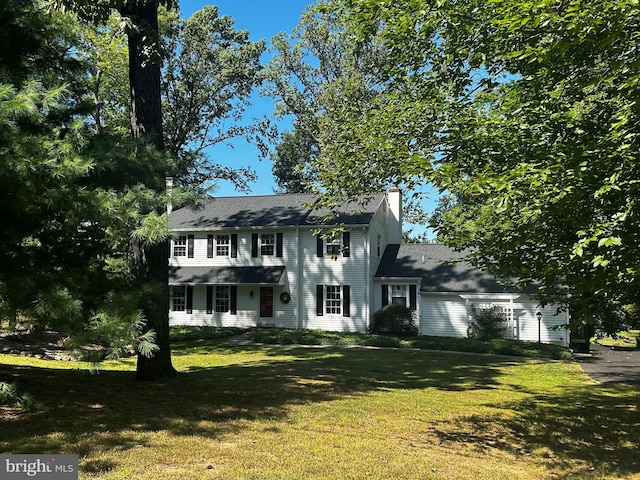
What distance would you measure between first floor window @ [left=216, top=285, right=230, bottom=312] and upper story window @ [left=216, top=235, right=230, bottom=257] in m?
1.88

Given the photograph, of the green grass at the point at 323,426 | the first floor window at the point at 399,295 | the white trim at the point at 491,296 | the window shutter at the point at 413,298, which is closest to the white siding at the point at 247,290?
the first floor window at the point at 399,295

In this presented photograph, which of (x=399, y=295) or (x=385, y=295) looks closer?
(x=399, y=295)

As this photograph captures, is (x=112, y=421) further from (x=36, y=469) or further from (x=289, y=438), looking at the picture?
(x=289, y=438)

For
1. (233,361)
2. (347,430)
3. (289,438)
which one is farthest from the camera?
(233,361)

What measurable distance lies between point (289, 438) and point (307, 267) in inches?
791

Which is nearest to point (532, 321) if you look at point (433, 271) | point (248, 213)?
point (433, 271)

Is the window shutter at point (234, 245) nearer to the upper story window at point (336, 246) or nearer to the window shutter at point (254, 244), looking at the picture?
the window shutter at point (254, 244)

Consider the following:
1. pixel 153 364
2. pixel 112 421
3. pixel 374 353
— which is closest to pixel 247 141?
pixel 374 353

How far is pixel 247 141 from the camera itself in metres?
33.8

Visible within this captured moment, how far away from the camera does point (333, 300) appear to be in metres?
25.6

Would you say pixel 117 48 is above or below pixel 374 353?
above

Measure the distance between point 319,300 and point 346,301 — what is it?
1.45m

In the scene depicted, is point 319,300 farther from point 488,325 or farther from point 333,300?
point 488,325

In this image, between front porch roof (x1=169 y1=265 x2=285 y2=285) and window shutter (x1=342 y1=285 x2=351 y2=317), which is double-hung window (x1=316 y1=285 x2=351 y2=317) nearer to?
window shutter (x1=342 y1=285 x2=351 y2=317)
